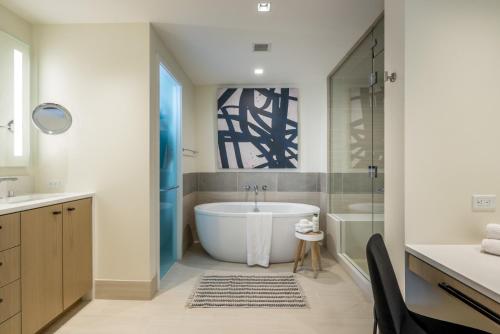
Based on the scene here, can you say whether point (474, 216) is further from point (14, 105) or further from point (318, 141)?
point (14, 105)

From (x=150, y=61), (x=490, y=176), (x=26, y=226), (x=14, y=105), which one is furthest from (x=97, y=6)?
(x=490, y=176)

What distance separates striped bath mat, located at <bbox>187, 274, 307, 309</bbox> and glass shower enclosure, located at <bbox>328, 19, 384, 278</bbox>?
0.77 m

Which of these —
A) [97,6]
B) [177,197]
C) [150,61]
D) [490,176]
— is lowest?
[177,197]

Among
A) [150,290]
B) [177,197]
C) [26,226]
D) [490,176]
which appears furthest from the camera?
[177,197]

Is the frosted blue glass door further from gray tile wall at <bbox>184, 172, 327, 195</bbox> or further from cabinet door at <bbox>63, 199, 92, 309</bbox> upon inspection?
gray tile wall at <bbox>184, 172, 327, 195</bbox>

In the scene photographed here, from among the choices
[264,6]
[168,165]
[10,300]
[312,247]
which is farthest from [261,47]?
[10,300]

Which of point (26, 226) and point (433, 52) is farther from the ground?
point (433, 52)

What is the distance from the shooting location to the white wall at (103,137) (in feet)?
8.49

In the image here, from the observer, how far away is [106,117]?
2598 mm

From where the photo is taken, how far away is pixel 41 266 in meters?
1.96

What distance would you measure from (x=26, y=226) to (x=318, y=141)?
368 centimetres

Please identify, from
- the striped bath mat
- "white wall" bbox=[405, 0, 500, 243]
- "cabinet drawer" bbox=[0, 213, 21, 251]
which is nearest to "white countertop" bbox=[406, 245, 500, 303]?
"white wall" bbox=[405, 0, 500, 243]

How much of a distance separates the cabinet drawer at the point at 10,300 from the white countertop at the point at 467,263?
2276 millimetres

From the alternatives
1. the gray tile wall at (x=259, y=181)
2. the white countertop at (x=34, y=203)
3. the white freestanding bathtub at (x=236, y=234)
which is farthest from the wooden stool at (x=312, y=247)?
the white countertop at (x=34, y=203)
